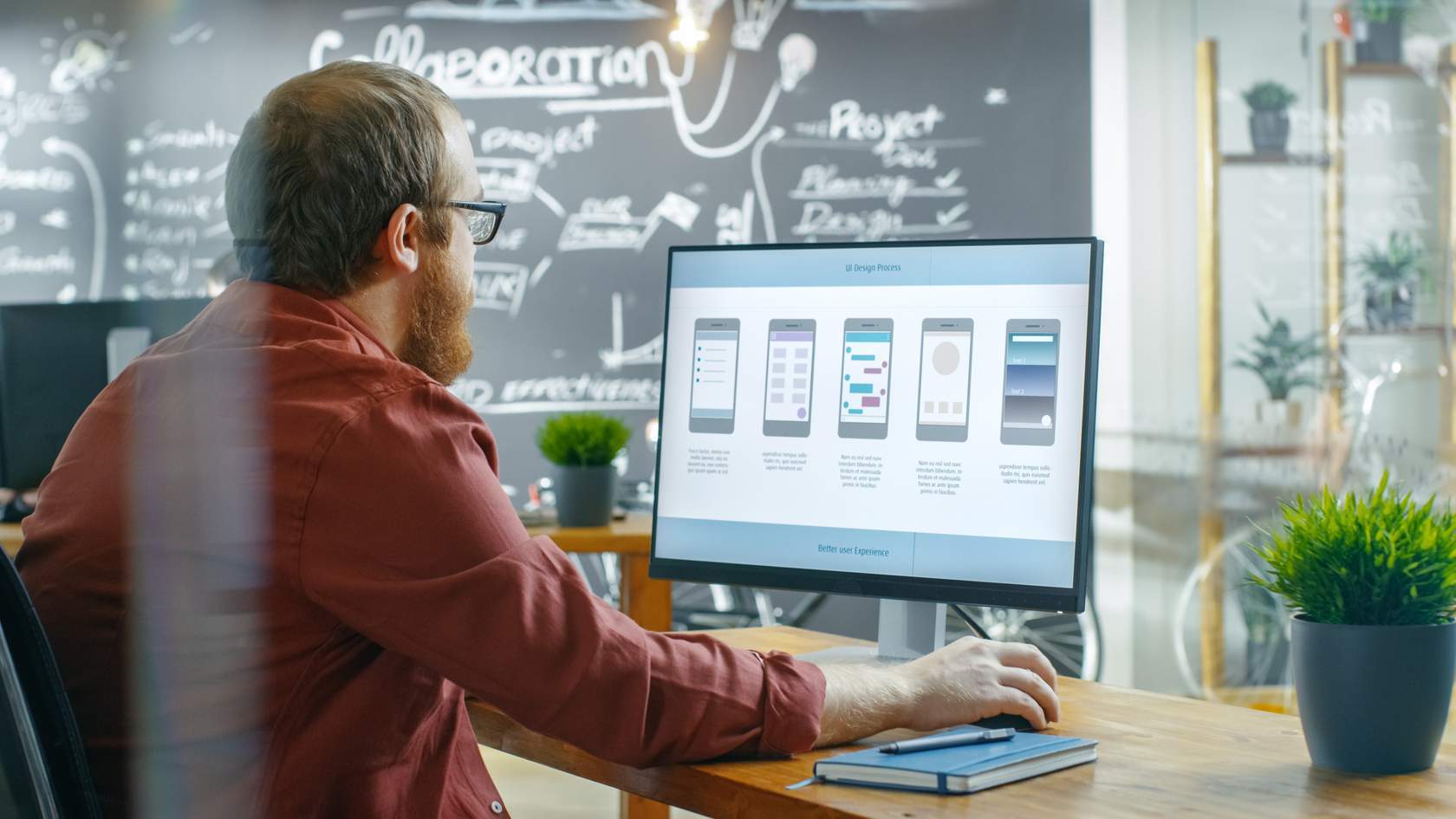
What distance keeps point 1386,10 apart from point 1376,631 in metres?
3.26

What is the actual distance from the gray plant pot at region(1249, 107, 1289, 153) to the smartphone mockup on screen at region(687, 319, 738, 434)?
3.01 m

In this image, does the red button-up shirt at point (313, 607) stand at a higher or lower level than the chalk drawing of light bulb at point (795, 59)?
lower

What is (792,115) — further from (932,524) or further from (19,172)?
(932,524)

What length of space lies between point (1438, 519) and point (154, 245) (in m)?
4.38

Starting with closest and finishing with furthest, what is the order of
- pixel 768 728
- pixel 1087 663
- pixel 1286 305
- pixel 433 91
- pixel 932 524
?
pixel 768 728 → pixel 433 91 → pixel 932 524 → pixel 1286 305 → pixel 1087 663

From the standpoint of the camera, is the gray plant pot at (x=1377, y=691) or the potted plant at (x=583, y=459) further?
the potted plant at (x=583, y=459)

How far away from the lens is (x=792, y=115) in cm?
465

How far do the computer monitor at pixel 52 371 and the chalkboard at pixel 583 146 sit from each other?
164cm

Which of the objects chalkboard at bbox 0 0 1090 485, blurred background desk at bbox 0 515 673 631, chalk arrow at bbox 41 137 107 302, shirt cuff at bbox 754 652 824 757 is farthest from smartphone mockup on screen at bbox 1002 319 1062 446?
chalk arrow at bbox 41 137 107 302

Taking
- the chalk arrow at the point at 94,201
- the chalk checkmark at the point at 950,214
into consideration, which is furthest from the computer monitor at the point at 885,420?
the chalk arrow at the point at 94,201

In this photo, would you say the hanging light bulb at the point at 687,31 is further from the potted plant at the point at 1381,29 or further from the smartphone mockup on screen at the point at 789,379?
the smartphone mockup on screen at the point at 789,379

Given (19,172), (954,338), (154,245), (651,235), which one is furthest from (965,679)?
(19,172)

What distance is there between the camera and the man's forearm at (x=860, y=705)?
4.01ft

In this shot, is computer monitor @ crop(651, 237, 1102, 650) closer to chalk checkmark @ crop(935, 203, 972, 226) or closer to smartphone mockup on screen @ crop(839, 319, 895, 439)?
smartphone mockup on screen @ crop(839, 319, 895, 439)
